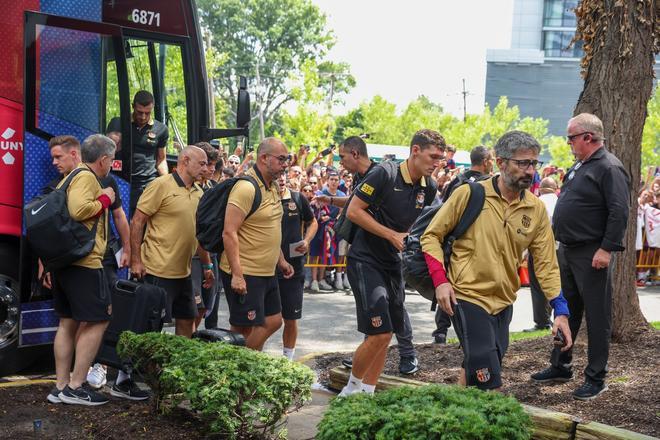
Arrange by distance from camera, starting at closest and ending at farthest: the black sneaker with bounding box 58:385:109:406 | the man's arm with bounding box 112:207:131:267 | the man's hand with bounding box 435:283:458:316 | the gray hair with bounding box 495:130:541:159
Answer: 1. the man's hand with bounding box 435:283:458:316
2. the gray hair with bounding box 495:130:541:159
3. the black sneaker with bounding box 58:385:109:406
4. the man's arm with bounding box 112:207:131:267

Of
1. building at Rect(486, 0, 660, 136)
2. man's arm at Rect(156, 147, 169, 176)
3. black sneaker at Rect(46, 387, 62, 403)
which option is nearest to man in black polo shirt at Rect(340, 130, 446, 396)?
black sneaker at Rect(46, 387, 62, 403)

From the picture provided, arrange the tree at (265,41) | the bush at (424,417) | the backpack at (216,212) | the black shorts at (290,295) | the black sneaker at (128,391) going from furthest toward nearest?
the tree at (265,41)
the black shorts at (290,295)
the backpack at (216,212)
the black sneaker at (128,391)
the bush at (424,417)

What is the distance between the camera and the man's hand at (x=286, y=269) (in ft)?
25.5

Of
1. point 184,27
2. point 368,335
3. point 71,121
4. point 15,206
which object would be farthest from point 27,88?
point 368,335

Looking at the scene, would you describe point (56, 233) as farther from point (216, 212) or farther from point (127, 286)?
point (216, 212)

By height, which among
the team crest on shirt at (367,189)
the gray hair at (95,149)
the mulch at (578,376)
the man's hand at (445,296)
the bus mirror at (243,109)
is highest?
the bus mirror at (243,109)

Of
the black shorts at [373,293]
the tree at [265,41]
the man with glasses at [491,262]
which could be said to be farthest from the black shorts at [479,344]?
the tree at [265,41]

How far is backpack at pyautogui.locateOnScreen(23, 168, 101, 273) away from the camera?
6.23 metres

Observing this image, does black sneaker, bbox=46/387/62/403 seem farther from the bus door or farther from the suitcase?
the bus door

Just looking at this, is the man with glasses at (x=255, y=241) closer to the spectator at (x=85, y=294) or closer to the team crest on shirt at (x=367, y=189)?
the team crest on shirt at (x=367, y=189)

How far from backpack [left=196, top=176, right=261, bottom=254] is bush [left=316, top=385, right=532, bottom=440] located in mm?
2882

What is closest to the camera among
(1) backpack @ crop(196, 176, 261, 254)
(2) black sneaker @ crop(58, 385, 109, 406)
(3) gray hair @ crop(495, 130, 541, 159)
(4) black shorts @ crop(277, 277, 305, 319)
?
(3) gray hair @ crop(495, 130, 541, 159)

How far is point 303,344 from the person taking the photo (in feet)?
32.2

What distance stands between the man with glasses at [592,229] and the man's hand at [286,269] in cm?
226
